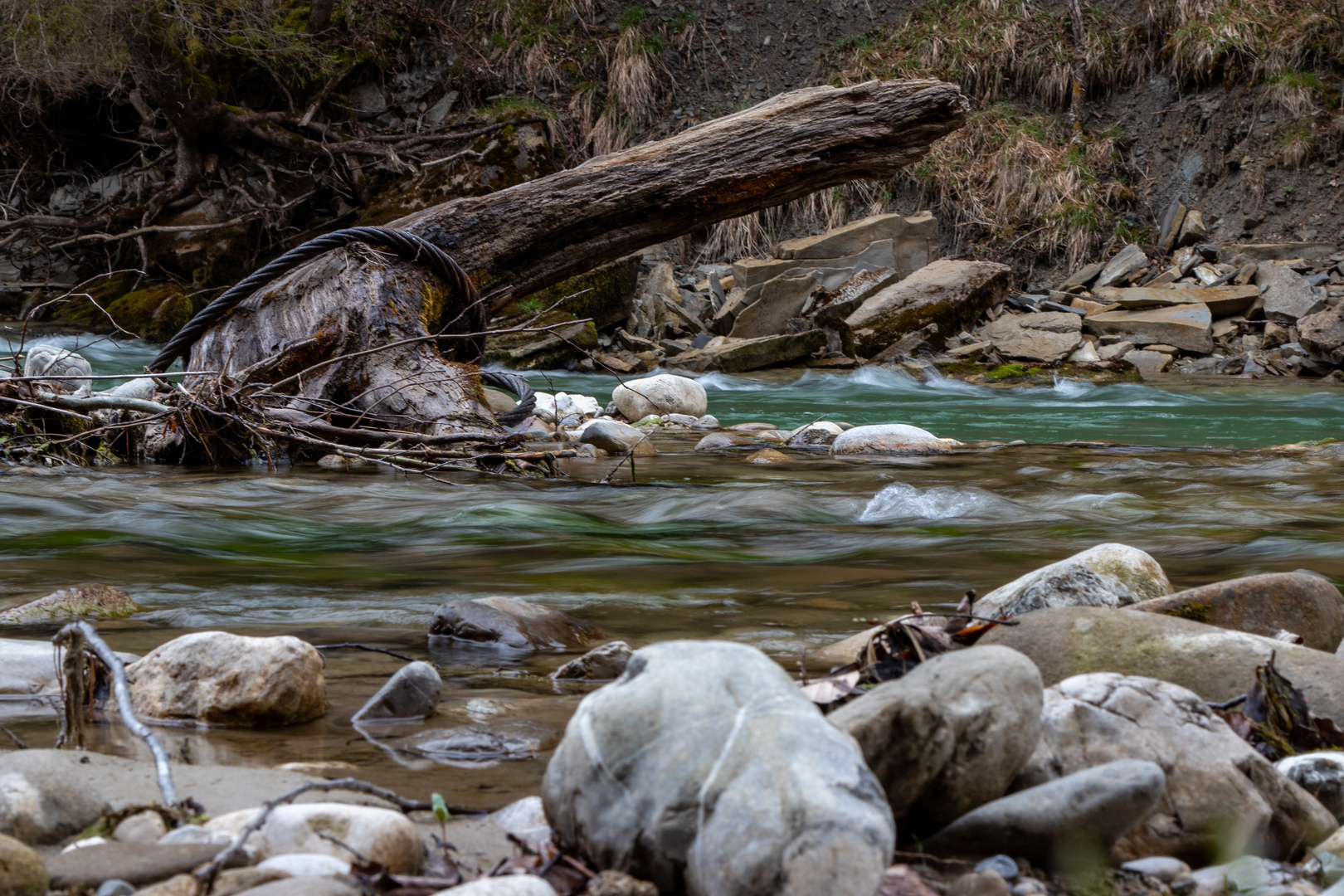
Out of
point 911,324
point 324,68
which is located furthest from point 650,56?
point 911,324

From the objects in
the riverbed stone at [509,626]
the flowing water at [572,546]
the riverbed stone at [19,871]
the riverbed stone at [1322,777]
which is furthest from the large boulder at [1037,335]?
the riverbed stone at [19,871]

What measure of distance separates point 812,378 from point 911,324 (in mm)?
1889

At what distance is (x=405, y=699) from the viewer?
73.1 inches

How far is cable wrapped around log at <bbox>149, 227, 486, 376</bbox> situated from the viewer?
18.1 ft

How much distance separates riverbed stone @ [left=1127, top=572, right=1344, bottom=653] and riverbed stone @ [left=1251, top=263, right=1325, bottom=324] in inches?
458

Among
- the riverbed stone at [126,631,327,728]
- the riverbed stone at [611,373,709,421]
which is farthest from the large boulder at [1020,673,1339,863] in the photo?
the riverbed stone at [611,373,709,421]

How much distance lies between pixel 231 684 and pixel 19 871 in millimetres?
772

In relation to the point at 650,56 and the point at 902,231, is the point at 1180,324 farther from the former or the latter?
the point at 650,56

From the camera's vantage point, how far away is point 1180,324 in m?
12.3

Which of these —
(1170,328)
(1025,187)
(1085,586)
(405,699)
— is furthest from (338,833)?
(1025,187)

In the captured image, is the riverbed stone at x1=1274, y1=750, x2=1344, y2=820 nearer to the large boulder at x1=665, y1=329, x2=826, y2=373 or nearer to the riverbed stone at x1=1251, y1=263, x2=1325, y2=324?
the large boulder at x1=665, y1=329, x2=826, y2=373

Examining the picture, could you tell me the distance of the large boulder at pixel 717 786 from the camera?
1.03 metres

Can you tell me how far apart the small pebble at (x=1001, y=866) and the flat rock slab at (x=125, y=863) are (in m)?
0.82

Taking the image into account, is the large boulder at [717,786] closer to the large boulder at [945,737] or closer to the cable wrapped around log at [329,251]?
the large boulder at [945,737]
